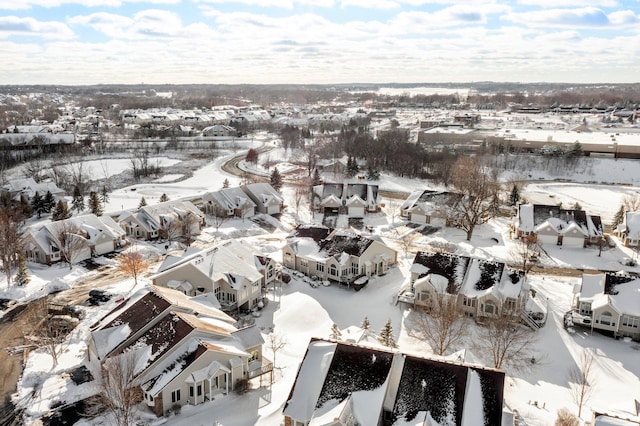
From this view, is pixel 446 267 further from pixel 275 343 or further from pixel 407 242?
pixel 407 242

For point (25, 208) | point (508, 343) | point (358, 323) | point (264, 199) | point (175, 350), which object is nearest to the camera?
point (175, 350)

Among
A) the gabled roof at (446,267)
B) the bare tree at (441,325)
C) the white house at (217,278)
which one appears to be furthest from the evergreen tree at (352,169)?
the bare tree at (441,325)

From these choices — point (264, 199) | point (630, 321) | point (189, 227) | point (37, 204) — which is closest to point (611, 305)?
point (630, 321)

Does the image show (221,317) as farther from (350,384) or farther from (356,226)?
(356,226)

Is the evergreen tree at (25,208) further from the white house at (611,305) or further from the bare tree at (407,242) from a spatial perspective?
the white house at (611,305)

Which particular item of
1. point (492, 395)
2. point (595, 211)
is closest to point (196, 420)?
point (492, 395)

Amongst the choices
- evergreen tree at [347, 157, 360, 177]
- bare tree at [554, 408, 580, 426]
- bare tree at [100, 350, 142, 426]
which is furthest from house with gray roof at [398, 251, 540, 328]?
evergreen tree at [347, 157, 360, 177]
